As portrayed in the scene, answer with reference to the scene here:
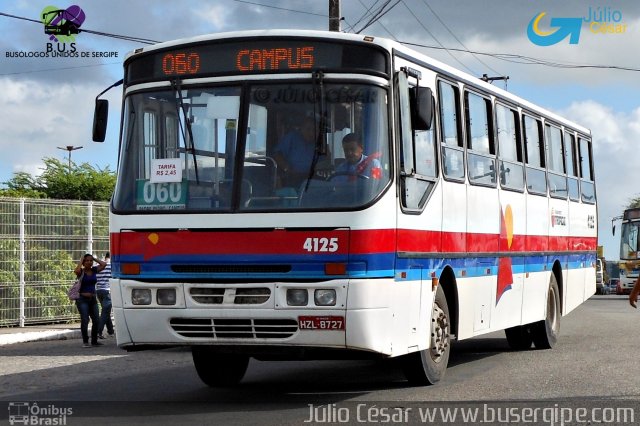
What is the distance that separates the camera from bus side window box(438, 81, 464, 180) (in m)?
13.1

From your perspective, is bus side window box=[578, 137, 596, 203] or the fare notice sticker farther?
bus side window box=[578, 137, 596, 203]

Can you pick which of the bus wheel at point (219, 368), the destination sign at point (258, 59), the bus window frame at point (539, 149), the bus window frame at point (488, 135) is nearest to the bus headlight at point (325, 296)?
the destination sign at point (258, 59)

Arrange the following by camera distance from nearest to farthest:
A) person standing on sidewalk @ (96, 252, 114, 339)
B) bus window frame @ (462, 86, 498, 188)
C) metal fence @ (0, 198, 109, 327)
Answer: bus window frame @ (462, 86, 498, 188) → person standing on sidewalk @ (96, 252, 114, 339) → metal fence @ (0, 198, 109, 327)

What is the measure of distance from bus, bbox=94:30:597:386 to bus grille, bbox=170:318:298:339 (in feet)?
0.04

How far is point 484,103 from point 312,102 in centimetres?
423

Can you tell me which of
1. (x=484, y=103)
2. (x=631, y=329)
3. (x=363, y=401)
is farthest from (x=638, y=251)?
(x=363, y=401)

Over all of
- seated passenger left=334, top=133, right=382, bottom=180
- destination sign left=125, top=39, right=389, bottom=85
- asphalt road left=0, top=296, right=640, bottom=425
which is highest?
destination sign left=125, top=39, right=389, bottom=85

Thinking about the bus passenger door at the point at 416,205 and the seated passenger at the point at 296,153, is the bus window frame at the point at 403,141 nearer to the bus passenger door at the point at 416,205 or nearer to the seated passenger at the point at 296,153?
the bus passenger door at the point at 416,205

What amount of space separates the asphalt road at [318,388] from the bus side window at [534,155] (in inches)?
91.7

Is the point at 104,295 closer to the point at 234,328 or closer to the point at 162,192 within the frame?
the point at 162,192

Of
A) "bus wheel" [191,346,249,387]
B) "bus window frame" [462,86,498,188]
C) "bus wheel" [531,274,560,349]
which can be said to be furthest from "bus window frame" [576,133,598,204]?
"bus wheel" [191,346,249,387]

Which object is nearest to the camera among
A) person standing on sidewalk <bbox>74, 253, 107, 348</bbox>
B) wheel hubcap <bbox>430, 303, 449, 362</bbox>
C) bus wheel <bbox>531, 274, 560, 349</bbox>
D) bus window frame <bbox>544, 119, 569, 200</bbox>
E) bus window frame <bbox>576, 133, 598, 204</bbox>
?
wheel hubcap <bbox>430, 303, 449, 362</bbox>

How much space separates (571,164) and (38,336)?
10312 millimetres

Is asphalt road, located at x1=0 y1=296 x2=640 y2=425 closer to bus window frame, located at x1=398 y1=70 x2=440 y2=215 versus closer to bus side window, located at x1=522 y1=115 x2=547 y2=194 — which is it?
bus window frame, located at x1=398 y1=70 x2=440 y2=215
